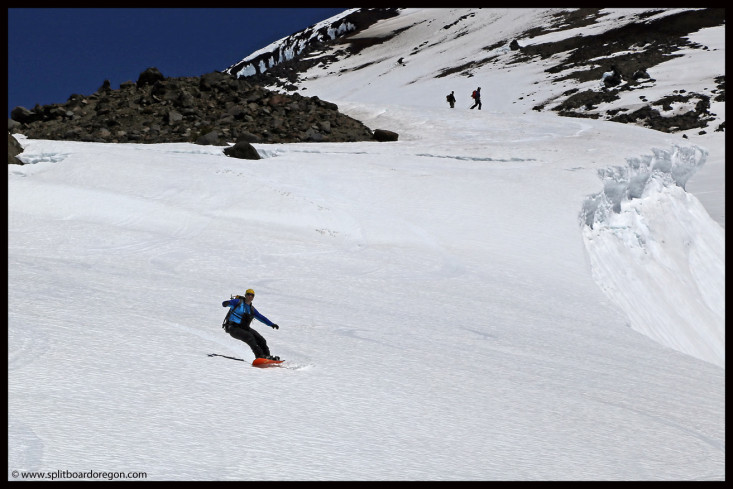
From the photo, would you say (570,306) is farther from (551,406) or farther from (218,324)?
(218,324)

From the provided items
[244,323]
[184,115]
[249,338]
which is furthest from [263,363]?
[184,115]

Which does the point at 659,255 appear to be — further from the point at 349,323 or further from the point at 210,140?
the point at 210,140

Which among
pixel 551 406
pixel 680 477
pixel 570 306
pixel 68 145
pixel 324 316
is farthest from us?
pixel 68 145

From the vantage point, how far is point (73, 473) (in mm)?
3391

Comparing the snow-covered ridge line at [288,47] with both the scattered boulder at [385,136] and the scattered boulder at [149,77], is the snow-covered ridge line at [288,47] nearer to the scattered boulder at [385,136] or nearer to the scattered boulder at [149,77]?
the scattered boulder at [149,77]

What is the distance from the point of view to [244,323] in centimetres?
646

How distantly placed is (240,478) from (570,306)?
8929 millimetres

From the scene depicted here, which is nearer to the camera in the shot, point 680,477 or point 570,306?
point 680,477

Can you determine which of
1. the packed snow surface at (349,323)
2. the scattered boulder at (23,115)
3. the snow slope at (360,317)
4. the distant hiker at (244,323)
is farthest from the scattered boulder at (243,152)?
the distant hiker at (244,323)

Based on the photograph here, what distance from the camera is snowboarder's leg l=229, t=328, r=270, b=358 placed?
6.17 metres

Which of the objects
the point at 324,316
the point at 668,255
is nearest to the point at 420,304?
the point at 324,316

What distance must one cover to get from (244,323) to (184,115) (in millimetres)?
23793

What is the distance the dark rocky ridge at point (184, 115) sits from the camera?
2706 cm

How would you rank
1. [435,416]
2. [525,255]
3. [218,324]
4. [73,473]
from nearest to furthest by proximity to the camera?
[73,473] < [435,416] < [218,324] < [525,255]
